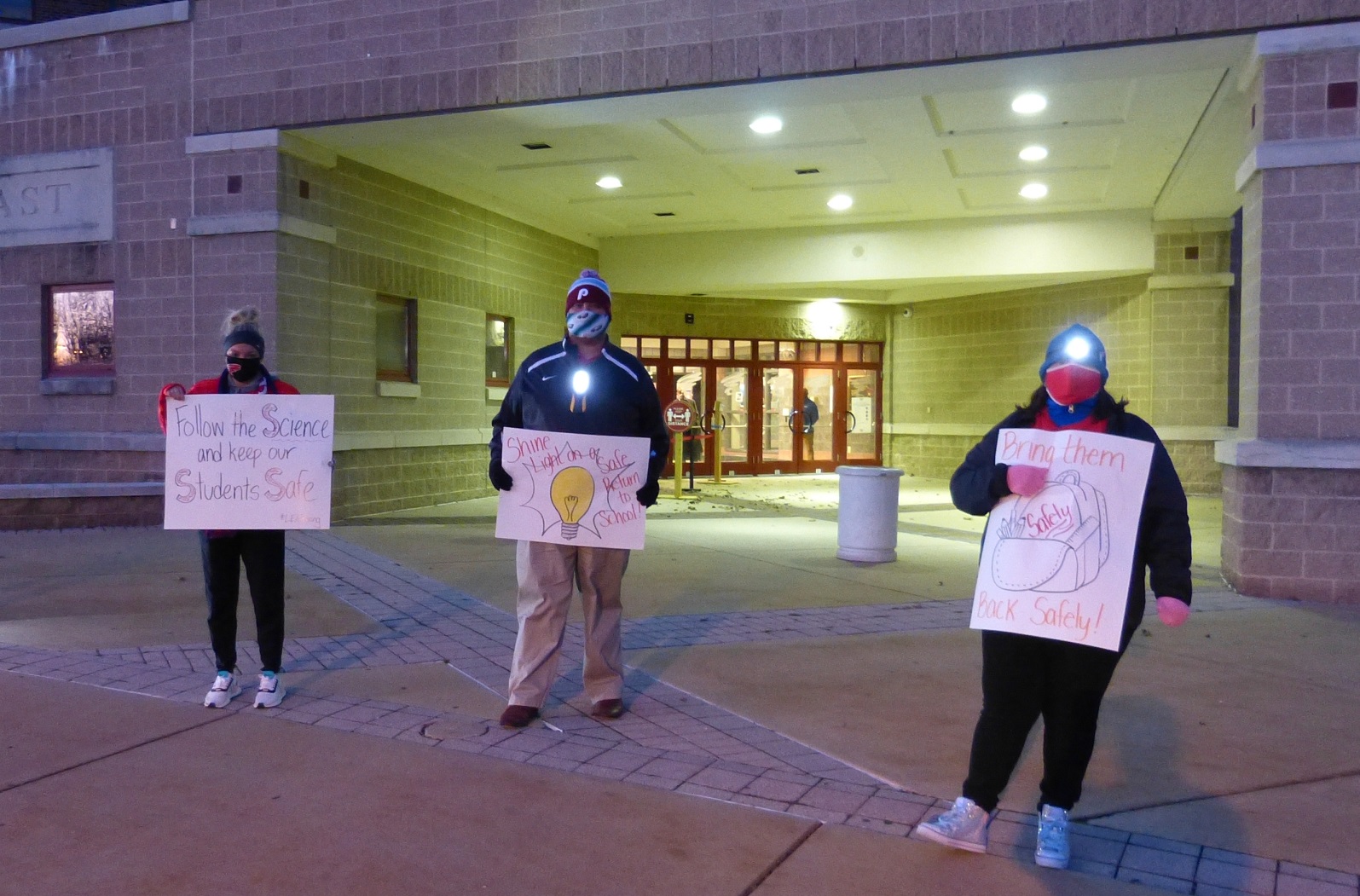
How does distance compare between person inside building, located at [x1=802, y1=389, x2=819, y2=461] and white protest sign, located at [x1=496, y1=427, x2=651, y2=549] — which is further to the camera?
person inside building, located at [x1=802, y1=389, x2=819, y2=461]

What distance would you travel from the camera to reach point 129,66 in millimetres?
12836

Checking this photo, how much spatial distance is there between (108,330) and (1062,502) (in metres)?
12.5

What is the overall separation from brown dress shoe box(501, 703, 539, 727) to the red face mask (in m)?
2.69

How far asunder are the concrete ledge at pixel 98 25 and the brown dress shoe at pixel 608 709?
1049cm

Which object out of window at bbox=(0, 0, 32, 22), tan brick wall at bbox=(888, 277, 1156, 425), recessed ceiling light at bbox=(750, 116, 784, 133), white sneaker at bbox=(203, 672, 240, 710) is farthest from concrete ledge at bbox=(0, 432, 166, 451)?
tan brick wall at bbox=(888, 277, 1156, 425)

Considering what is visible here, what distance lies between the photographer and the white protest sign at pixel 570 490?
504cm

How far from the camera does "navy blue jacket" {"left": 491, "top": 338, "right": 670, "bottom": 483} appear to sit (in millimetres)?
5102

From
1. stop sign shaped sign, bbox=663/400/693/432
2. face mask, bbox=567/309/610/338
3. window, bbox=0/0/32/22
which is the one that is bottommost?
stop sign shaped sign, bbox=663/400/693/432

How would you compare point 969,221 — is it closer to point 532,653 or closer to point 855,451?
point 855,451

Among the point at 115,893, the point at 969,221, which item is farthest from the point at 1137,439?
the point at 969,221

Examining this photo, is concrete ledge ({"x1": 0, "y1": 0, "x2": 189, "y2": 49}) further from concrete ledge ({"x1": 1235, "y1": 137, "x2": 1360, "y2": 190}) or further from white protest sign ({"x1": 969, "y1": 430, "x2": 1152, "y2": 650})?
white protest sign ({"x1": 969, "y1": 430, "x2": 1152, "y2": 650})

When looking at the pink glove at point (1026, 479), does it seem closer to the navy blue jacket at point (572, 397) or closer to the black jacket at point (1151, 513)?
the black jacket at point (1151, 513)

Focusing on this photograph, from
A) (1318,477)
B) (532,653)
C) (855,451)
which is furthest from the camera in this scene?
(855,451)

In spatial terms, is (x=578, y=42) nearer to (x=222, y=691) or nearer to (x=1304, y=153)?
(x=1304, y=153)
